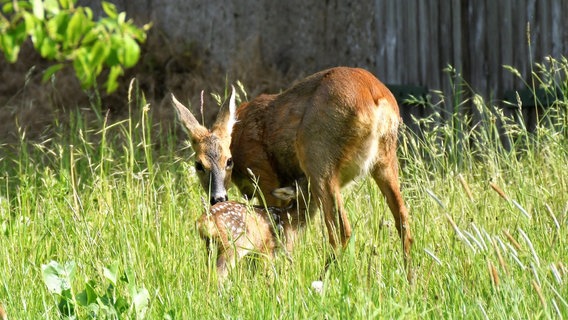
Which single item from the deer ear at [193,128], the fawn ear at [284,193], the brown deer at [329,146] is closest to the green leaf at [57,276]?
the fawn ear at [284,193]

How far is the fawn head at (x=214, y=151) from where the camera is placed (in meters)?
6.92

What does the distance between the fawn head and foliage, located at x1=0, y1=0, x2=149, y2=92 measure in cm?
345

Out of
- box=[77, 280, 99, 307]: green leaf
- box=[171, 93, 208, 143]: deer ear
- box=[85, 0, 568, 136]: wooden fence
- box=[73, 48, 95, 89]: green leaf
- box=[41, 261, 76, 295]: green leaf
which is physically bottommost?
box=[85, 0, 568, 136]: wooden fence

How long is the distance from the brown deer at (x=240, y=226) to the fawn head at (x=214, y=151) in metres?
0.32

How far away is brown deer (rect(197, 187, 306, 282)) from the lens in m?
5.91

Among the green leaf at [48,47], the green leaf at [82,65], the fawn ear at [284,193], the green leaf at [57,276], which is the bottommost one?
the fawn ear at [284,193]

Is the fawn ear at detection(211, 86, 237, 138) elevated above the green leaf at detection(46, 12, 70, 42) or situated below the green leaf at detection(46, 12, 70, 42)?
below

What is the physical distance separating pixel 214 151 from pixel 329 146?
2.75 feet

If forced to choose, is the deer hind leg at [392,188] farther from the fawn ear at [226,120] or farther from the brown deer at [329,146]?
the fawn ear at [226,120]

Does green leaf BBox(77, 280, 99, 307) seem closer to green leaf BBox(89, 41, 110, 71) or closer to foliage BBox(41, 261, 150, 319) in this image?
foliage BBox(41, 261, 150, 319)

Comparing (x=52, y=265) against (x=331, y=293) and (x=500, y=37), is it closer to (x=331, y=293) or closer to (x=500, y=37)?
(x=331, y=293)

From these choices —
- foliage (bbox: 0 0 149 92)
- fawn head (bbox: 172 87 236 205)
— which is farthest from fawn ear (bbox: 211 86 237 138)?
foliage (bbox: 0 0 149 92)

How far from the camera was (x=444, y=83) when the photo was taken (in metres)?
10.5

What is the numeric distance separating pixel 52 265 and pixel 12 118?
9069 mm
